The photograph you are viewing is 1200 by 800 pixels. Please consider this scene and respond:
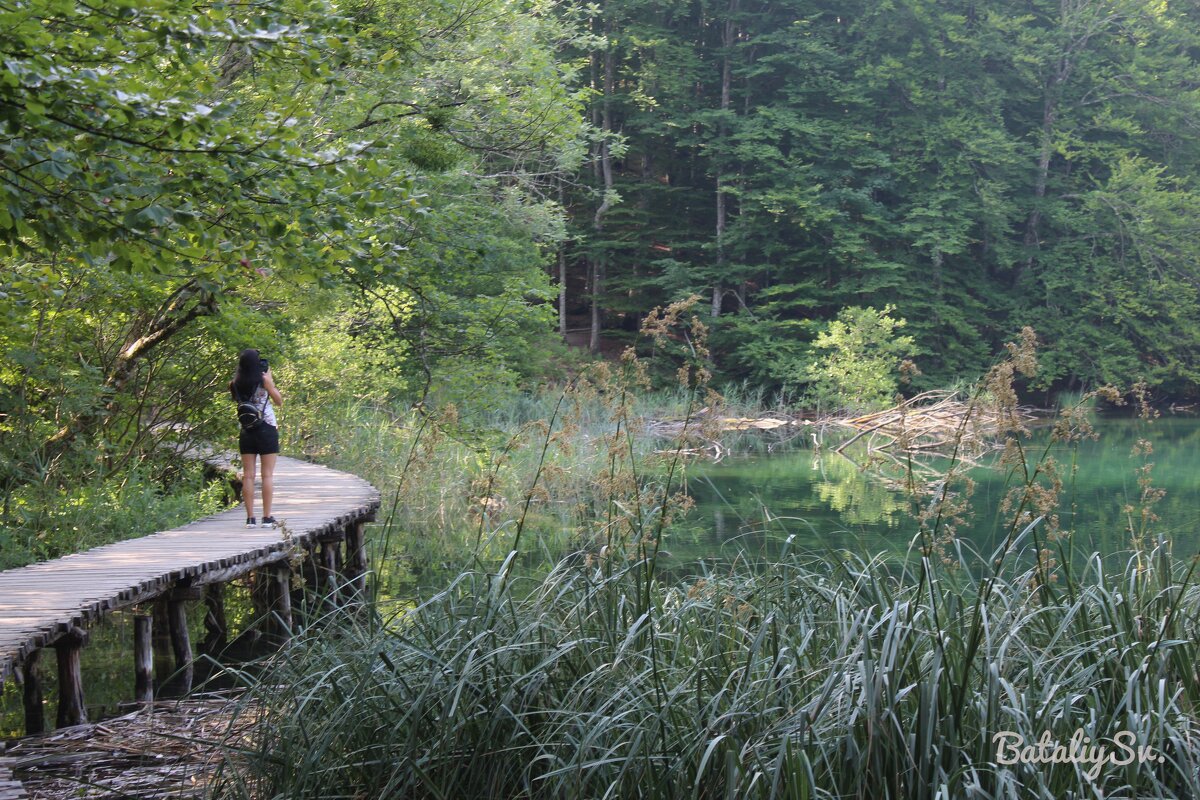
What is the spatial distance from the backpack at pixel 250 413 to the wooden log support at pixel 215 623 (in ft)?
4.07

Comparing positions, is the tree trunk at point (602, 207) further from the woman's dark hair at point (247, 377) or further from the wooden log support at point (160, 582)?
the woman's dark hair at point (247, 377)

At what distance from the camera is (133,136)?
16.1 feet

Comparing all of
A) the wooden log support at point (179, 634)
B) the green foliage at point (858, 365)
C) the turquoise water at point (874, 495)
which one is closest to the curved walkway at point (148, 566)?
the wooden log support at point (179, 634)

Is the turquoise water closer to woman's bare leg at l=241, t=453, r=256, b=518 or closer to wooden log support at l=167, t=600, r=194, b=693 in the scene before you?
woman's bare leg at l=241, t=453, r=256, b=518

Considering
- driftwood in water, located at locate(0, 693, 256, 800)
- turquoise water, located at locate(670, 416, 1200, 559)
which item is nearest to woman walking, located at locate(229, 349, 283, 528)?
driftwood in water, located at locate(0, 693, 256, 800)

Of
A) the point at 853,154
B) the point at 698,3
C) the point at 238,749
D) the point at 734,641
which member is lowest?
the point at 238,749

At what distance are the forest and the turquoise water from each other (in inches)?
7.7

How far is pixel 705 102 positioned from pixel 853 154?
4364 mm

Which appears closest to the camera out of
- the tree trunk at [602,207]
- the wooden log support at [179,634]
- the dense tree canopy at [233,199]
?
the dense tree canopy at [233,199]

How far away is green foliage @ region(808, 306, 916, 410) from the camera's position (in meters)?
24.2

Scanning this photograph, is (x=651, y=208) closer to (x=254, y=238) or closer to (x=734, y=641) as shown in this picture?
(x=254, y=238)

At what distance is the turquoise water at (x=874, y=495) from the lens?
11.2 m

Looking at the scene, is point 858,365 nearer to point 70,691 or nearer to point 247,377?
point 247,377

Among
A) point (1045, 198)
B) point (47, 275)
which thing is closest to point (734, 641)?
point (47, 275)
